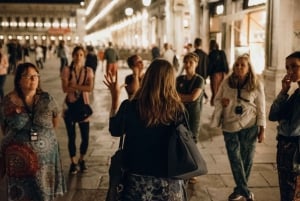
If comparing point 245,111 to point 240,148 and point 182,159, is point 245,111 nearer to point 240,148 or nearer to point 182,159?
point 240,148

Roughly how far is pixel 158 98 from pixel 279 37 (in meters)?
9.92

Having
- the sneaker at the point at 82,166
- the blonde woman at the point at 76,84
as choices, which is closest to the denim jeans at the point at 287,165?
the blonde woman at the point at 76,84

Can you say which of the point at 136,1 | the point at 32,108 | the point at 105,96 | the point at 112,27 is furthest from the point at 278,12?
the point at 112,27

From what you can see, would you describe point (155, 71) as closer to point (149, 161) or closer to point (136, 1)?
point (149, 161)

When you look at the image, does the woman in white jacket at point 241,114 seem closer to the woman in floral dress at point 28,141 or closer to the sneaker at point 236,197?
the sneaker at point 236,197

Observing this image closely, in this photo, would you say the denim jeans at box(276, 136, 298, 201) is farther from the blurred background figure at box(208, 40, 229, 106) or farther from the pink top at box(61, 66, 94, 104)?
the blurred background figure at box(208, 40, 229, 106)

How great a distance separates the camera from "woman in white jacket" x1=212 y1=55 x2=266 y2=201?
495cm

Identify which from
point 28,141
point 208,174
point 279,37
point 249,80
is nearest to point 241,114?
point 249,80

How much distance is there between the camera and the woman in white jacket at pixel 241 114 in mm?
4945

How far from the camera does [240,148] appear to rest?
5.13 meters

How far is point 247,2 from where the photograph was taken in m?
15.4

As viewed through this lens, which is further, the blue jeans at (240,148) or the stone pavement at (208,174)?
the stone pavement at (208,174)

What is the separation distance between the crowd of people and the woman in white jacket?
0.01 metres

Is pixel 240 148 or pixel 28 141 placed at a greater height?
pixel 28 141
